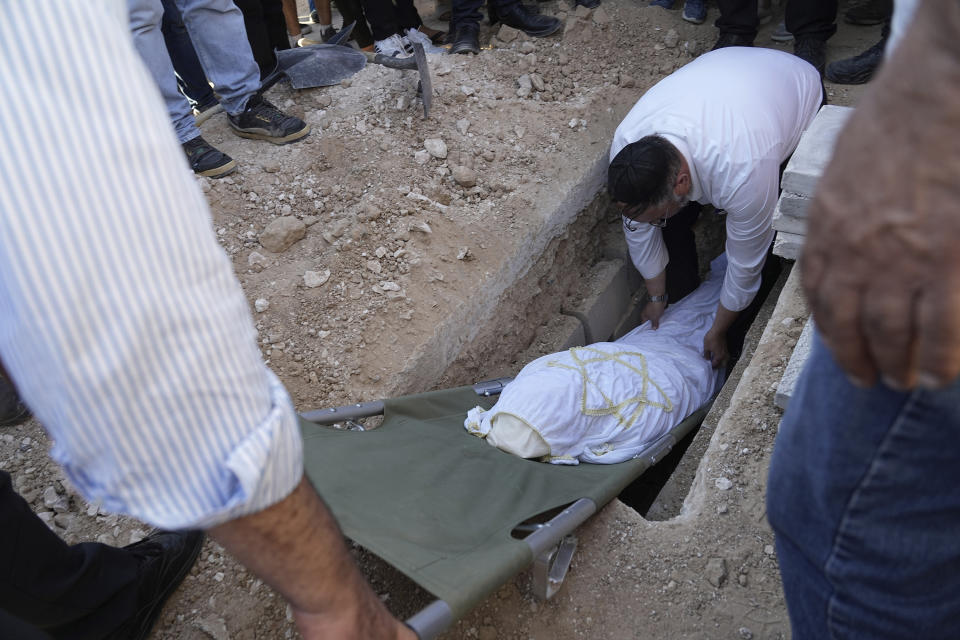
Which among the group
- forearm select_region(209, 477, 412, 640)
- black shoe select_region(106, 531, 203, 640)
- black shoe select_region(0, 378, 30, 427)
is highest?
forearm select_region(209, 477, 412, 640)

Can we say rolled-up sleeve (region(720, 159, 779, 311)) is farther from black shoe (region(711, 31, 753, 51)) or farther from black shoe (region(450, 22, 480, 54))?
black shoe (region(450, 22, 480, 54))

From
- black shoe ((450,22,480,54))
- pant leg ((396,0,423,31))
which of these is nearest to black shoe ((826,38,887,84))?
black shoe ((450,22,480,54))

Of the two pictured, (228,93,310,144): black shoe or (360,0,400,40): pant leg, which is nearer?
(228,93,310,144): black shoe

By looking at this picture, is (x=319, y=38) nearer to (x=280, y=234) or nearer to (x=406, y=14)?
(x=406, y=14)

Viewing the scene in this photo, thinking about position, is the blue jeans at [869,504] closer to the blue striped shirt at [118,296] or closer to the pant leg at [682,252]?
the blue striped shirt at [118,296]

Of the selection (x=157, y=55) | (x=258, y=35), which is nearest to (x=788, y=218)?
(x=157, y=55)

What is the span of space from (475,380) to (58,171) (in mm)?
2375

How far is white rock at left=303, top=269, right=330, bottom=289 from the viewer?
2.61 meters

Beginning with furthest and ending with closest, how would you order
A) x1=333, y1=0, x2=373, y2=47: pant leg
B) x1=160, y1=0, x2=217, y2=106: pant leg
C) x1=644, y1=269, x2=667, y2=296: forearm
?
x1=333, y1=0, x2=373, y2=47: pant leg
x1=160, y1=0, x2=217, y2=106: pant leg
x1=644, y1=269, x2=667, y2=296: forearm

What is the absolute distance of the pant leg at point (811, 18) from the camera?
3.65 m

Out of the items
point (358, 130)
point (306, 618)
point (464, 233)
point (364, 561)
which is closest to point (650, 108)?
point (464, 233)

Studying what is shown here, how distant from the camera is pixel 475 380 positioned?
2924mm

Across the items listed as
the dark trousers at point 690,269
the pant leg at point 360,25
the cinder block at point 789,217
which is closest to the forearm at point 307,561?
the cinder block at point 789,217

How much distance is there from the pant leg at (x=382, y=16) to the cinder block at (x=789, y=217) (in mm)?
2962
